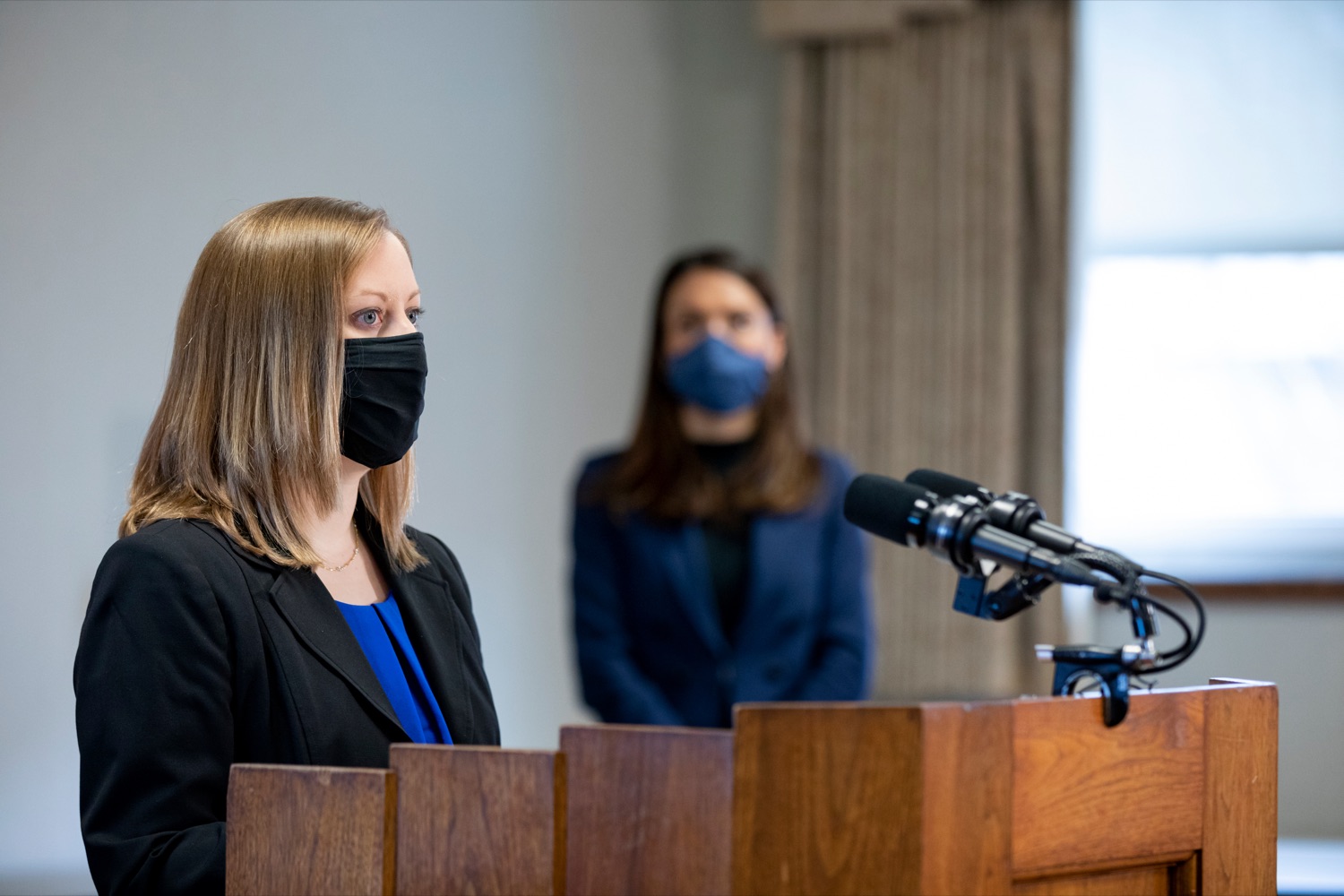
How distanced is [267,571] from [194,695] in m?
0.17

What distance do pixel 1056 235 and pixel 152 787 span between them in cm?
279

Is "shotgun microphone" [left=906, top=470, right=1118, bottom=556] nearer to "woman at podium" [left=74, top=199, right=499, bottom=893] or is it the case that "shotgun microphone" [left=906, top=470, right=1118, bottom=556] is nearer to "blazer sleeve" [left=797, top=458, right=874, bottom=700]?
"woman at podium" [left=74, top=199, right=499, bottom=893]

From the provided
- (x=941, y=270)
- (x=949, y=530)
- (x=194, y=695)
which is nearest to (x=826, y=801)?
(x=949, y=530)

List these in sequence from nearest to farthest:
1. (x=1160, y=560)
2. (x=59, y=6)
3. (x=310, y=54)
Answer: (x=59, y=6) → (x=310, y=54) → (x=1160, y=560)

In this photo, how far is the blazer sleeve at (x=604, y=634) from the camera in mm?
2568

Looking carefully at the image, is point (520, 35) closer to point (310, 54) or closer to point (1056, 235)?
point (310, 54)

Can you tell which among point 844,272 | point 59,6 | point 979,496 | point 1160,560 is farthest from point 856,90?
point 979,496

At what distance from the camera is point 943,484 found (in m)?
1.20

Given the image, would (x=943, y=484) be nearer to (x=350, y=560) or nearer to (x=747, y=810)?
(x=747, y=810)

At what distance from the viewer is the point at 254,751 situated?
4.02ft

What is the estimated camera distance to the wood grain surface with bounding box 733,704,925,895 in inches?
32.3

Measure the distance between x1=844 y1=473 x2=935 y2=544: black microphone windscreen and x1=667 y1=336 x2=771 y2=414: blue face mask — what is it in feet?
4.68

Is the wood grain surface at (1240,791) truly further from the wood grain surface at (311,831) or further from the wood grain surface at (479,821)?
the wood grain surface at (311,831)

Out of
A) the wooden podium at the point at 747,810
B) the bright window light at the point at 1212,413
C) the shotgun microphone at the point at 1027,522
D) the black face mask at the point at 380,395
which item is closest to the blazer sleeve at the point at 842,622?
the bright window light at the point at 1212,413
